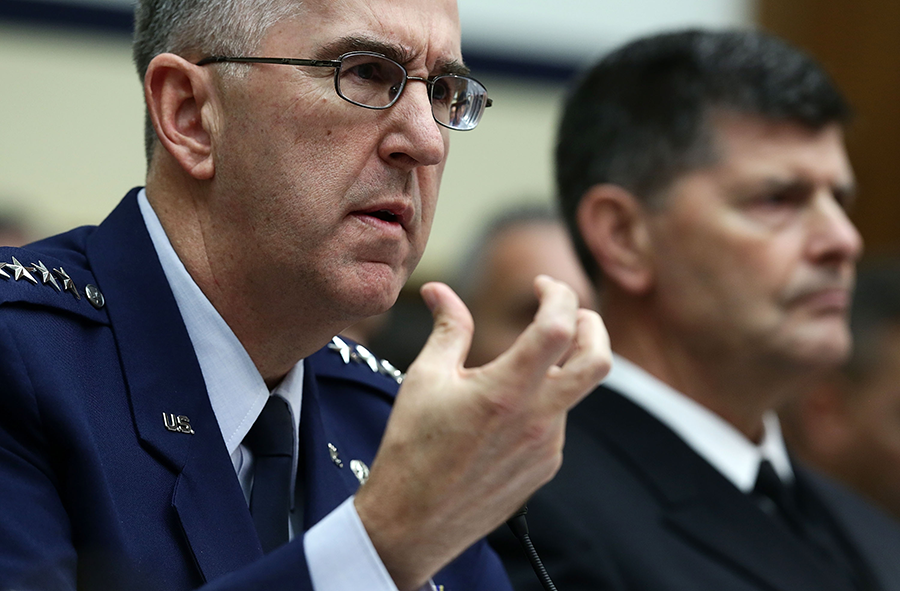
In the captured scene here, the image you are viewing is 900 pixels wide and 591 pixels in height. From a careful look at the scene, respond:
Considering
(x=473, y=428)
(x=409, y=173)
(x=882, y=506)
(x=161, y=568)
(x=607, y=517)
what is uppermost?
(x=409, y=173)

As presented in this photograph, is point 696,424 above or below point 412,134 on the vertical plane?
below

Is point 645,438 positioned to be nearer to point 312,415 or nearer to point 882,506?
point 312,415

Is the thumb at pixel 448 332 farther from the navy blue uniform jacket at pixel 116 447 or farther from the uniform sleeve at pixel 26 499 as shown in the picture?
the uniform sleeve at pixel 26 499

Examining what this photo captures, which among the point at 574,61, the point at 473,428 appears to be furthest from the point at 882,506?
the point at 574,61

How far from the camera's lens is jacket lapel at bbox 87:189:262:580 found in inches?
50.0

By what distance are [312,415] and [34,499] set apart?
17.5 inches

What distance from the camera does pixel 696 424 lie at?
2387 millimetres

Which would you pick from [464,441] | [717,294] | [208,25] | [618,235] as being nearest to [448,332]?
[464,441]

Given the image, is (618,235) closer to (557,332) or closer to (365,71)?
(365,71)

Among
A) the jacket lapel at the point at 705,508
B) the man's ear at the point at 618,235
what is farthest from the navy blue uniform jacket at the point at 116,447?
the man's ear at the point at 618,235

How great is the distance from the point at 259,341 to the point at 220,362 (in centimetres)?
6

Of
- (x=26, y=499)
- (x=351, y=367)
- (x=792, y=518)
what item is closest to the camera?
(x=26, y=499)

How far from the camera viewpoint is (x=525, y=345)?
104 centimetres

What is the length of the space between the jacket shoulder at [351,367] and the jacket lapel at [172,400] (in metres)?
0.33
